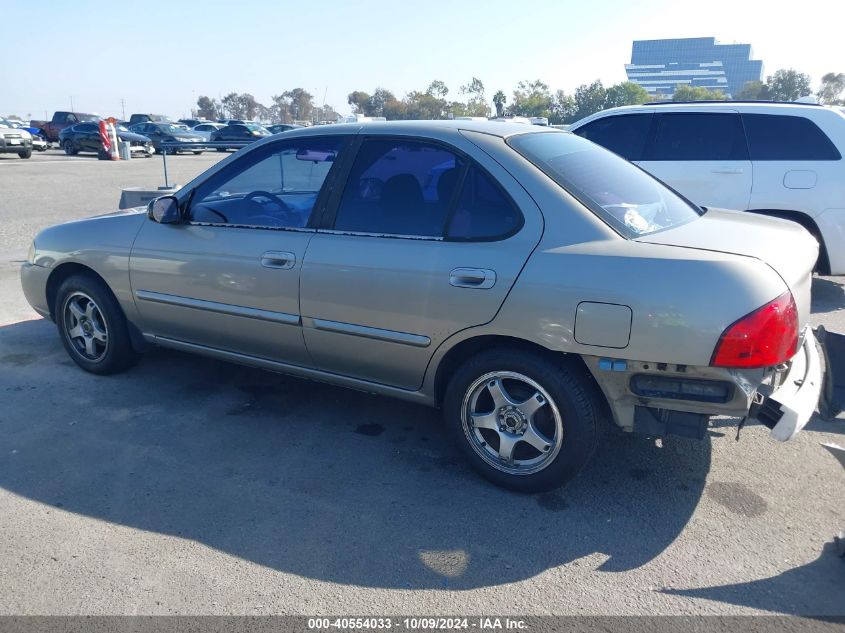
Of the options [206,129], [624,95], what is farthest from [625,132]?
[624,95]

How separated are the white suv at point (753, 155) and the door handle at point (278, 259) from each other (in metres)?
4.59

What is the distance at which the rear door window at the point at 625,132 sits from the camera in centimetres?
715

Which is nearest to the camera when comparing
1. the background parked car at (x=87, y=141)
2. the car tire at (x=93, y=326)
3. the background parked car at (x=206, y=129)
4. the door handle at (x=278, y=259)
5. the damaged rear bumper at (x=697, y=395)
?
the damaged rear bumper at (x=697, y=395)

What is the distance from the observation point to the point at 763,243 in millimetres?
3205

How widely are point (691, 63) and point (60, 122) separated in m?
131

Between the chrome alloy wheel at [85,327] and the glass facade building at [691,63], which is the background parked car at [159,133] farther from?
the glass facade building at [691,63]

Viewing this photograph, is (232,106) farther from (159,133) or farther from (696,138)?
(696,138)

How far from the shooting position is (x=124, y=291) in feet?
15.1

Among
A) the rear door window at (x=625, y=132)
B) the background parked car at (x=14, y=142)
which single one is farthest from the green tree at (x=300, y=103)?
the rear door window at (x=625, y=132)

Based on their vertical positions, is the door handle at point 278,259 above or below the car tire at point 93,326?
above

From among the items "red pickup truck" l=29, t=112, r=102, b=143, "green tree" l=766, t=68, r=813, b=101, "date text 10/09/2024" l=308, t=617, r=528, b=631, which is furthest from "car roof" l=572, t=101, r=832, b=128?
"green tree" l=766, t=68, r=813, b=101

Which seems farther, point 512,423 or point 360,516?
point 512,423

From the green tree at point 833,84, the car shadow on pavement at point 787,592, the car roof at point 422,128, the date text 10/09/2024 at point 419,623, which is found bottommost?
the date text 10/09/2024 at point 419,623

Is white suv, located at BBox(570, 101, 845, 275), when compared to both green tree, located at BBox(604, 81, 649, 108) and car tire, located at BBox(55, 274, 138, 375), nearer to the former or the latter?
car tire, located at BBox(55, 274, 138, 375)
